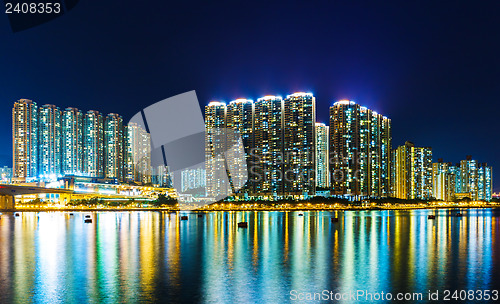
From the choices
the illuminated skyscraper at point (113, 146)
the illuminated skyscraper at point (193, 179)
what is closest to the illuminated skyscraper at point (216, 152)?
the illuminated skyscraper at point (193, 179)

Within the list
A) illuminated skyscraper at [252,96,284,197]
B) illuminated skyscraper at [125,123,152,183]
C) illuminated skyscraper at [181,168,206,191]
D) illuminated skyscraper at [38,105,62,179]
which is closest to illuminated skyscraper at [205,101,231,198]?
illuminated skyscraper at [181,168,206,191]

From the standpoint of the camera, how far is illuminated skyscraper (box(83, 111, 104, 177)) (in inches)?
6032

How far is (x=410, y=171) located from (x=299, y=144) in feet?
215

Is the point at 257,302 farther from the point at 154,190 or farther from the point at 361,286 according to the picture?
the point at 154,190

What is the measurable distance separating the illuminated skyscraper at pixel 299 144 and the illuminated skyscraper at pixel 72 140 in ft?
226

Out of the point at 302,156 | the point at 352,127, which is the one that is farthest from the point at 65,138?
the point at 352,127

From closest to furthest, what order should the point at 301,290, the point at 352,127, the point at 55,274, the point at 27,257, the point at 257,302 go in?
the point at 257,302 → the point at 301,290 → the point at 55,274 → the point at 27,257 → the point at 352,127

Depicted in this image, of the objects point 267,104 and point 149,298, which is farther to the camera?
point 267,104

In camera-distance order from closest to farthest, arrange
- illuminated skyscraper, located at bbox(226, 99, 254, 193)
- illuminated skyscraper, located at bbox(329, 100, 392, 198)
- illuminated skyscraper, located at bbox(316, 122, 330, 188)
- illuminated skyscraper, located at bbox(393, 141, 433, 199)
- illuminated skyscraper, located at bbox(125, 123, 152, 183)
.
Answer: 1. illuminated skyscraper, located at bbox(226, 99, 254, 193)
2. illuminated skyscraper, located at bbox(329, 100, 392, 198)
3. illuminated skyscraper, located at bbox(316, 122, 330, 188)
4. illuminated skyscraper, located at bbox(125, 123, 152, 183)
5. illuminated skyscraper, located at bbox(393, 141, 433, 199)

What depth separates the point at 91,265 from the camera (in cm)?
2183

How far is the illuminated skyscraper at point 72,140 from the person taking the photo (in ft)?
488

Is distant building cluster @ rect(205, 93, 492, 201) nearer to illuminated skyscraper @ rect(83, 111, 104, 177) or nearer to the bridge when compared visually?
illuminated skyscraper @ rect(83, 111, 104, 177)

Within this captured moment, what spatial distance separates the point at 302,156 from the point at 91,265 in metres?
105

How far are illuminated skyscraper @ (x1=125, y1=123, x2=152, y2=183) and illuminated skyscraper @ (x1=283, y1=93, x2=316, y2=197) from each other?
6317 cm
